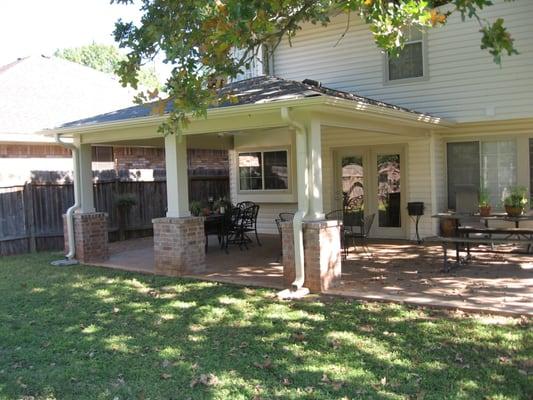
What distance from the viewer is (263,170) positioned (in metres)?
14.5

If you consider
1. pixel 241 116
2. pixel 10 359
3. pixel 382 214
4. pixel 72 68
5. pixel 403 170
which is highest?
pixel 72 68

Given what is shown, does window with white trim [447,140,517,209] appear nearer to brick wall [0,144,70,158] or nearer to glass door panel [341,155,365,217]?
glass door panel [341,155,365,217]

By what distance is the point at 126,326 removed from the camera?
6.13m

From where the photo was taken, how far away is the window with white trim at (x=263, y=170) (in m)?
14.1

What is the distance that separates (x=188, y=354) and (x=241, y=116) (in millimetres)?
4076

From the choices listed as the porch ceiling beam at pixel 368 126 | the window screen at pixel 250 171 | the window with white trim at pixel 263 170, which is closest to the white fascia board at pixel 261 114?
the porch ceiling beam at pixel 368 126

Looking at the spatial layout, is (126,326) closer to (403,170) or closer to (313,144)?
(313,144)

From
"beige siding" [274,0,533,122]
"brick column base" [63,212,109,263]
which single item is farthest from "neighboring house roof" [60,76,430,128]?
"beige siding" [274,0,533,122]

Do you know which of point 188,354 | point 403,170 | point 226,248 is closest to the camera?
point 188,354

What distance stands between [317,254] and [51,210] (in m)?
8.14

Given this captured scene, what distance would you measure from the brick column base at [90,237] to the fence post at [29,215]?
207 cm

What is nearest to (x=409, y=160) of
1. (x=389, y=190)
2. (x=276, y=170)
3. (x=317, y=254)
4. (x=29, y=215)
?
(x=389, y=190)

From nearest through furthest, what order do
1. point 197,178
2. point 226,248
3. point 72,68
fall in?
1. point 226,248
2. point 197,178
3. point 72,68

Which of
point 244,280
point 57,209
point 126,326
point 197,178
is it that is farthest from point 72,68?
point 126,326
